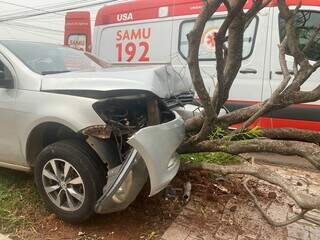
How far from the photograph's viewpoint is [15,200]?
382 cm

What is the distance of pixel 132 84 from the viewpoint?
10.7 ft

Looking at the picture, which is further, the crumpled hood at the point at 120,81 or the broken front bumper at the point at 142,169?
the crumpled hood at the point at 120,81

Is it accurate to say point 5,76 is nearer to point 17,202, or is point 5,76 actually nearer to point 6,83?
point 6,83

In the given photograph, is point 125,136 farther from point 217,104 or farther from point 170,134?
point 217,104

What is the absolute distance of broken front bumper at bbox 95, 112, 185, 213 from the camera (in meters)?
2.95

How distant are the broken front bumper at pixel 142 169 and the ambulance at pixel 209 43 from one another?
2.40 m

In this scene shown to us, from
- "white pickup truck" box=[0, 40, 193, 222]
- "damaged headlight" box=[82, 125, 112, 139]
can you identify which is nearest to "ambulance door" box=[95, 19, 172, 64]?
"white pickup truck" box=[0, 40, 193, 222]

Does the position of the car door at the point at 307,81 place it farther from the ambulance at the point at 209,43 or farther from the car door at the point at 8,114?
the car door at the point at 8,114

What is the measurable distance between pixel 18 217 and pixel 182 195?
1518 mm

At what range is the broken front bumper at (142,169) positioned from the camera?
295cm

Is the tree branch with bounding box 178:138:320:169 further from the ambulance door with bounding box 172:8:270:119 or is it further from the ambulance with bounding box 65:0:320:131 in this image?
the ambulance door with bounding box 172:8:270:119

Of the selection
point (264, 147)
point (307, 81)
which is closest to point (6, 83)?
point (264, 147)

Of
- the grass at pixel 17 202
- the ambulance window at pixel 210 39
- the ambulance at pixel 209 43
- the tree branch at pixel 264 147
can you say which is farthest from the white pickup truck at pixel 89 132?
the ambulance window at pixel 210 39

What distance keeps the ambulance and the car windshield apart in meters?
1.42
